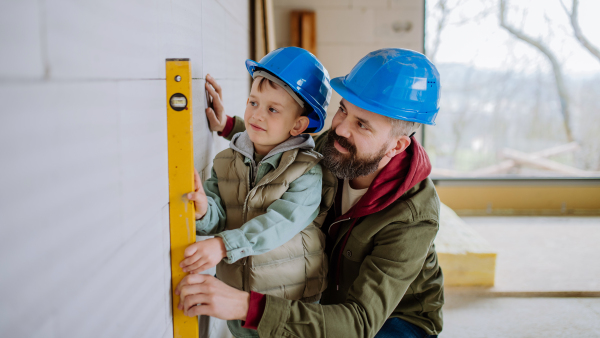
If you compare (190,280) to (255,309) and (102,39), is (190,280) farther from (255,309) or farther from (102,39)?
(102,39)

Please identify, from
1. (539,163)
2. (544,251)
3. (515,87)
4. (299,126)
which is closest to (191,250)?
(299,126)

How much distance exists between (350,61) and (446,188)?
6.80ft

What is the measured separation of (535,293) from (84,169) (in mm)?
3350

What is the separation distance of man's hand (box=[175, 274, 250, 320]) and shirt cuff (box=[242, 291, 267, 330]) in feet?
0.17

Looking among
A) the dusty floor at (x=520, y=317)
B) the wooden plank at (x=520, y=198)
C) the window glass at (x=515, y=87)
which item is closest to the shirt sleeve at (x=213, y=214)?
the dusty floor at (x=520, y=317)

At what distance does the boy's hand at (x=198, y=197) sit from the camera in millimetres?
1027

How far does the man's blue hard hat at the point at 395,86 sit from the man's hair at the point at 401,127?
0.05 metres

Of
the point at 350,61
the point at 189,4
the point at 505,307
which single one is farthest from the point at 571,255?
the point at 189,4

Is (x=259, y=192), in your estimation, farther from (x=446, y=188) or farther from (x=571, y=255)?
(x=446, y=188)

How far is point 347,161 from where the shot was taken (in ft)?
4.60

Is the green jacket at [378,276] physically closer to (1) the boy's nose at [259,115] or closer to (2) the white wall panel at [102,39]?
(1) the boy's nose at [259,115]

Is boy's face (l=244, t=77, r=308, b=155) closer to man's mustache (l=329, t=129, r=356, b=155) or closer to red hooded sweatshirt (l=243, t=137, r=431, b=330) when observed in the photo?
man's mustache (l=329, t=129, r=356, b=155)

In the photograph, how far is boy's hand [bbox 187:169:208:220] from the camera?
3.37ft

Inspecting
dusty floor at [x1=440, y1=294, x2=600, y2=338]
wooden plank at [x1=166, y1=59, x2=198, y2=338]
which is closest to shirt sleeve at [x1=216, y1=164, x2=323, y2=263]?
wooden plank at [x1=166, y1=59, x2=198, y2=338]
